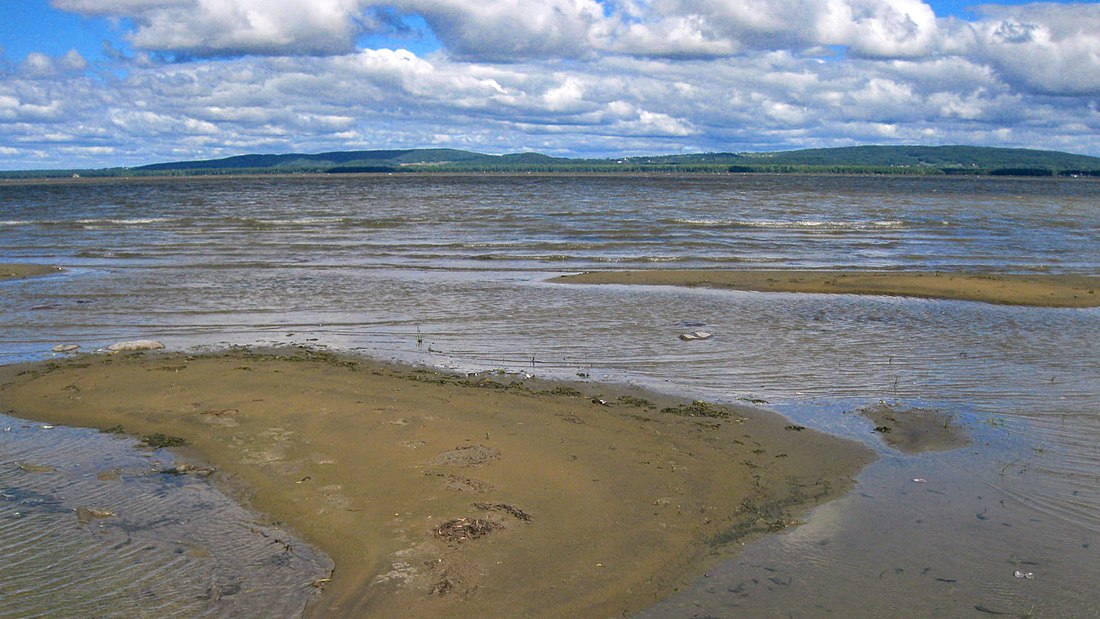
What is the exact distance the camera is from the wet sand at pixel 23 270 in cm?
2734

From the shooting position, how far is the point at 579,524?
324 inches

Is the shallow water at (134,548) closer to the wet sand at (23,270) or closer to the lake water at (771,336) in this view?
the lake water at (771,336)

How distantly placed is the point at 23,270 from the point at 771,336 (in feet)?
80.3

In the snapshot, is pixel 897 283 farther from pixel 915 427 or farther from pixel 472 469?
pixel 472 469

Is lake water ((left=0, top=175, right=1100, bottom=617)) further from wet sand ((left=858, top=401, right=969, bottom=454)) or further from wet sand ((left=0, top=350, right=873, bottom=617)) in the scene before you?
wet sand ((left=0, top=350, right=873, bottom=617))

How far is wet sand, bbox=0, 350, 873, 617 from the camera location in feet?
23.8

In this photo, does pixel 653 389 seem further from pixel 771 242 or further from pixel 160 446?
pixel 771 242

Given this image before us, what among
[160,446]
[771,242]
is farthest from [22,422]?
[771,242]

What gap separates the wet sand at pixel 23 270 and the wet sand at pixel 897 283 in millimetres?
16619

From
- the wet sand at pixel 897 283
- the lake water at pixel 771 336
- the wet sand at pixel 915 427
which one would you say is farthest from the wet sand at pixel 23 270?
the wet sand at pixel 915 427

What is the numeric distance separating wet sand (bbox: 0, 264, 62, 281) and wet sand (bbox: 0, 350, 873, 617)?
15088 mm

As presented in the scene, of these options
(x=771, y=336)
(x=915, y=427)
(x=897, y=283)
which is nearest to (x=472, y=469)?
(x=915, y=427)

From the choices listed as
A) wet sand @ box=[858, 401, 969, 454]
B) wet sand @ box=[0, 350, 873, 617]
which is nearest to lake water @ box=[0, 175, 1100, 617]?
wet sand @ box=[858, 401, 969, 454]

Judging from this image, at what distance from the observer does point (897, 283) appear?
2475 cm
